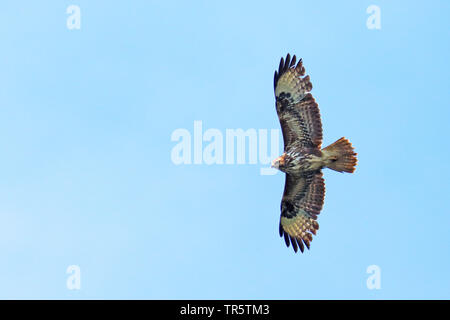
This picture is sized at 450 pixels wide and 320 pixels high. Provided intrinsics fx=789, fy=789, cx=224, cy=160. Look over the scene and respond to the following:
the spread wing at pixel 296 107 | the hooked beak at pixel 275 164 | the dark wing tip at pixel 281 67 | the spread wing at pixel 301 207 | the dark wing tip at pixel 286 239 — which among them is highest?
the dark wing tip at pixel 281 67

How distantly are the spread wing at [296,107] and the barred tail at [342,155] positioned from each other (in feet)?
0.98

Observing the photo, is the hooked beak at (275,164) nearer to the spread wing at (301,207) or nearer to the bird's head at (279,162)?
the bird's head at (279,162)

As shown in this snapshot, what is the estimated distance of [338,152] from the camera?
14.2 m

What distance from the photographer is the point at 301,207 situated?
15461 mm

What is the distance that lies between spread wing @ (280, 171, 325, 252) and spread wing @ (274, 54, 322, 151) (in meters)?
0.79

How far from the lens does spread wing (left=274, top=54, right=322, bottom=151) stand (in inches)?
568

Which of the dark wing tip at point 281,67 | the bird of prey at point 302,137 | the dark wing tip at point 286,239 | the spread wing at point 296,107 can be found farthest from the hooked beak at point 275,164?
the dark wing tip at point 286,239

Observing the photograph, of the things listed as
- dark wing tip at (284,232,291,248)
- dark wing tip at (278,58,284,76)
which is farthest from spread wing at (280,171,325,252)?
dark wing tip at (278,58,284,76)

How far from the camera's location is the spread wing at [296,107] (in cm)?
1444

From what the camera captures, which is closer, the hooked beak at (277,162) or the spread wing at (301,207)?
the hooked beak at (277,162)

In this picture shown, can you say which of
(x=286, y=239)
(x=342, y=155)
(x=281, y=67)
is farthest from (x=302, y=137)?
(x=286, y=239)

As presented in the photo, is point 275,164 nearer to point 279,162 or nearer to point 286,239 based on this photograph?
point 279,162

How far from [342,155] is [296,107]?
122cm
